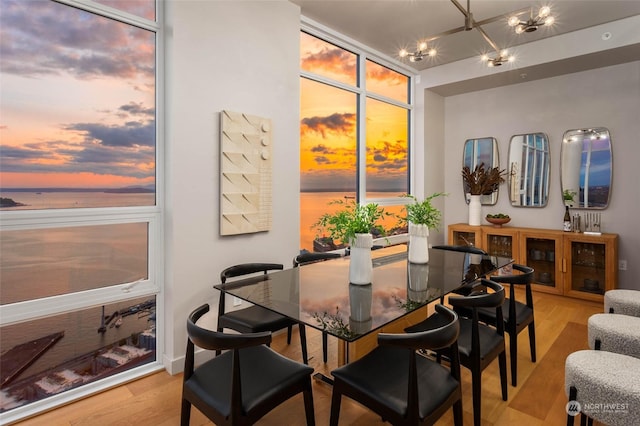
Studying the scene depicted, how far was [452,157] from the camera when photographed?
5.78 metres

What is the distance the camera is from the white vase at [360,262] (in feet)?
6.95

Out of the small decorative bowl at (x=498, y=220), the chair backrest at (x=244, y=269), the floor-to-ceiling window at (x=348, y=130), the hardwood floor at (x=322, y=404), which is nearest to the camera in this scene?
the hardwood floor at (x=322, y=404)

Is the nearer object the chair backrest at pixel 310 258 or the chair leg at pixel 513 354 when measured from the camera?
the chair leg at pixel 513 354

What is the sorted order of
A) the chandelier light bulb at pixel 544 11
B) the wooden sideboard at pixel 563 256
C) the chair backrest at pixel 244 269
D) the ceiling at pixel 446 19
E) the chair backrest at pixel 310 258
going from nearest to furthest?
the chandelier light bulb at pixel 544 11
the chair backrest at pixel 244 269
the chair backrest at pixel 310 258
the ceiling at pixel 446 19
the wooden sideboard at pixel 563 256

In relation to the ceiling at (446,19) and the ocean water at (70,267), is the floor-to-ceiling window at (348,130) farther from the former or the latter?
the ocean water at (70,267)

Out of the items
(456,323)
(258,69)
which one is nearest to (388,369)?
(456,323)

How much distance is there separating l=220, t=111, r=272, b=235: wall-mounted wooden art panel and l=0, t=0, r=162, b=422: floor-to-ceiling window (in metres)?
0.49

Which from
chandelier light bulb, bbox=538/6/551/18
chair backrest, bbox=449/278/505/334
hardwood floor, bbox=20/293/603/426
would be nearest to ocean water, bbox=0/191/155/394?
hardwood floor, bbox=20/293/603/426

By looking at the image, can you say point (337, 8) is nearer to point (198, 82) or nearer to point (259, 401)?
point (198, 82)

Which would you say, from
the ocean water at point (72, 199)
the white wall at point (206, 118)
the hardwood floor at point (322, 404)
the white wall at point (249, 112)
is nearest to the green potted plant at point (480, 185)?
the white wall at point (249, 112)

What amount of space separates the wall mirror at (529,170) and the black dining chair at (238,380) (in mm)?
4572

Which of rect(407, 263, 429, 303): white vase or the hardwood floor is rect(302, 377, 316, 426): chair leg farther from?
rect(407, 263, 429, 303): white vase

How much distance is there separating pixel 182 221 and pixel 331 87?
2.50 meters

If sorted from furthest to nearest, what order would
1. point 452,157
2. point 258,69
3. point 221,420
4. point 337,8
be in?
1. point 452,157
2. point 337,8
3. point 258,69
4. point 221,420
